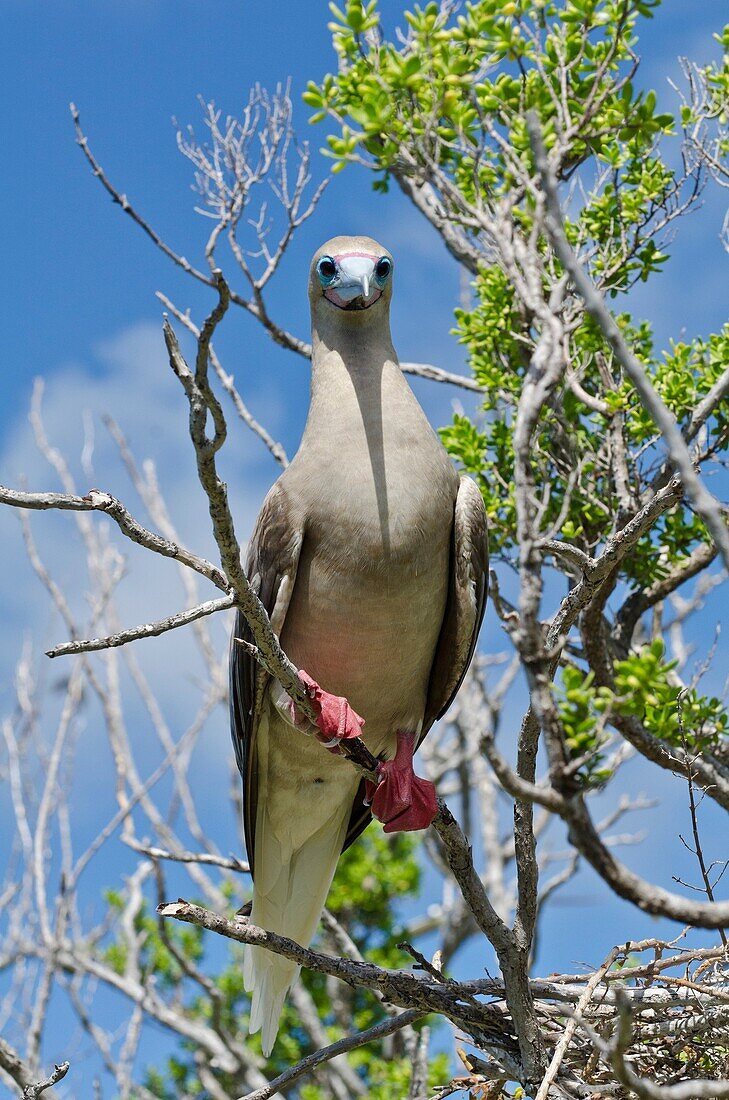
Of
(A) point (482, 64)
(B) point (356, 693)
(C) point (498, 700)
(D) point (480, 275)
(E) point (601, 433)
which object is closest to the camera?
(A) point (482, 64)

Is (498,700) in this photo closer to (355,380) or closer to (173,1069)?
(173,1069)

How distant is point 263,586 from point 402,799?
3.38 feet

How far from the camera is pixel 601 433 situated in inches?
222

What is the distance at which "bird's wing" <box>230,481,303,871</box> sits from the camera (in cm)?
452

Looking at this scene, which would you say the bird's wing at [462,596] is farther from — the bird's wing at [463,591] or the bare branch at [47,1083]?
the bare branch at [47,1083]

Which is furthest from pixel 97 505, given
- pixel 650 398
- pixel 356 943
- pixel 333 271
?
pixel 356 943

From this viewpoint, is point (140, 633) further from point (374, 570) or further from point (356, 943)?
point (356, 943)

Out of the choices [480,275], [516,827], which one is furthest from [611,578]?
[480,275]

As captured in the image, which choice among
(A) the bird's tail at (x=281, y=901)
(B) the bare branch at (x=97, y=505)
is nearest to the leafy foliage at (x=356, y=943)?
(A) the bird's tail at (x=281, y=901)

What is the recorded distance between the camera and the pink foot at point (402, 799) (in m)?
4.48

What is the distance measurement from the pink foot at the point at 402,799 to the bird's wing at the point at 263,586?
62 centimetres

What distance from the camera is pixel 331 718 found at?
414cm

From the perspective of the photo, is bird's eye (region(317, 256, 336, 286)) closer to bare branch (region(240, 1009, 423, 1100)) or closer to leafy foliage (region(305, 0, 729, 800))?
leafy foliage (region(305, 0, 729, 800))

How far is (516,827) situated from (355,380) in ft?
6.35
